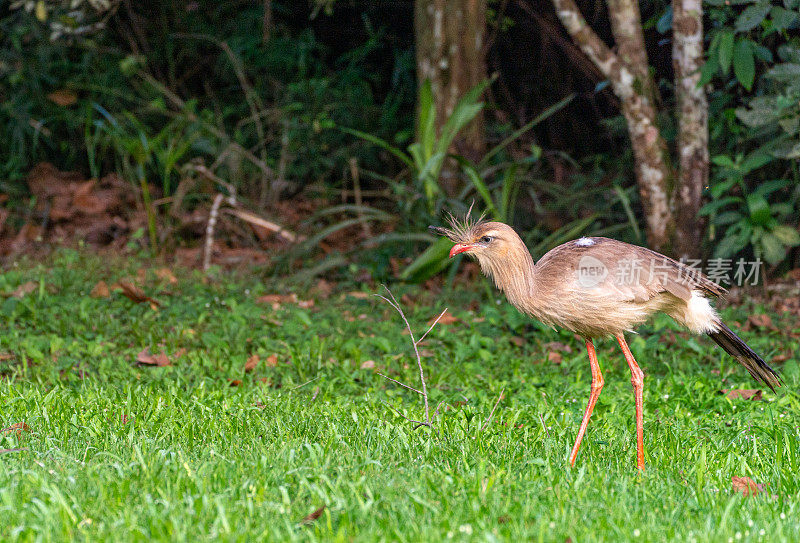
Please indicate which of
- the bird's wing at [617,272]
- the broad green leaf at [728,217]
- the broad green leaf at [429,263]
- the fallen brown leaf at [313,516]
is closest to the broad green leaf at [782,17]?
the broad green leaf at [728,217]

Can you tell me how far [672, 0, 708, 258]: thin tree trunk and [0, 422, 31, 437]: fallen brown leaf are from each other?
427cm

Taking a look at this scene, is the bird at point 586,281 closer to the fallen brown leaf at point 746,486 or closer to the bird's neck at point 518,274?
the bird's neck at point 518,274

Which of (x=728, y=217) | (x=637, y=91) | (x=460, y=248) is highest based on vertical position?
(x=637, y=91)

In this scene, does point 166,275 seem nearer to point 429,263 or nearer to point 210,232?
point 210,232

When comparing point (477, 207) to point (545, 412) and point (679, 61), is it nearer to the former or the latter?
point (679, 61)

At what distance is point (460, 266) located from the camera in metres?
6.83

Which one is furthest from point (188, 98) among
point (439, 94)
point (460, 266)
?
point (460, 266)

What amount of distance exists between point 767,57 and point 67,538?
15.9ft

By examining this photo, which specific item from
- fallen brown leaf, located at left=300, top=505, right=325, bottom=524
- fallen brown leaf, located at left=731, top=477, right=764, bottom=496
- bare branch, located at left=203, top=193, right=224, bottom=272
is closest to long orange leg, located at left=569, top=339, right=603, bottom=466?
fallen brown leaf, located at left=731, top=477, right=764, bottom=496

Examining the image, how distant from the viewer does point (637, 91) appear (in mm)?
5906

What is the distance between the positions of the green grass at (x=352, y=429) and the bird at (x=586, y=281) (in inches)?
17.2

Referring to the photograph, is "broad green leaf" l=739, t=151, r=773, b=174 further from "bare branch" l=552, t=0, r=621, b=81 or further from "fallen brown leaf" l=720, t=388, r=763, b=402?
"fallen brown leaf" l=720, t=388, r=763, b=402

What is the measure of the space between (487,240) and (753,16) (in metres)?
2.71

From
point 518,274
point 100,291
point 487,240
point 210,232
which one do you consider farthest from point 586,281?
point 210,232
